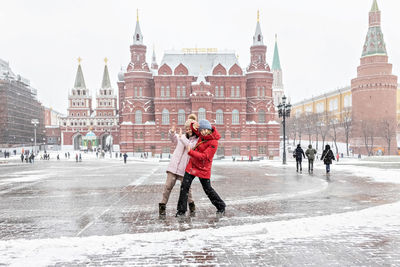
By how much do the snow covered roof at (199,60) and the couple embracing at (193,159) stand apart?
51922 millimetres

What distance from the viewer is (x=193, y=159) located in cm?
707

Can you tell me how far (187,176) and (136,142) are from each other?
5040cm

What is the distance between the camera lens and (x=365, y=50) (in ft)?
237

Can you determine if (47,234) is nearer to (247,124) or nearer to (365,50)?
(247,124)

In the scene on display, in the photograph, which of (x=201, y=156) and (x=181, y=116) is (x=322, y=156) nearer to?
(x=201, y=156)

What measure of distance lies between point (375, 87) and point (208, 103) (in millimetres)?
37406

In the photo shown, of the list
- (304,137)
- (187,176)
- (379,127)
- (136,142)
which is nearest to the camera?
(187,176)

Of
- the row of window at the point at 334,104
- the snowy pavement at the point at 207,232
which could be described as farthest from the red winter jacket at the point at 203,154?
the row of window at the point at 334,104

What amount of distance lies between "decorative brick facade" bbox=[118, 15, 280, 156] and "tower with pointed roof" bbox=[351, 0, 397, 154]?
77.0ft

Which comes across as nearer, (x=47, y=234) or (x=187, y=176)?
(x=47, y=234)

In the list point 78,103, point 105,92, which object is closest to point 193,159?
point 105,92

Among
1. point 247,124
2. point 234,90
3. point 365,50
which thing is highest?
point 365,50

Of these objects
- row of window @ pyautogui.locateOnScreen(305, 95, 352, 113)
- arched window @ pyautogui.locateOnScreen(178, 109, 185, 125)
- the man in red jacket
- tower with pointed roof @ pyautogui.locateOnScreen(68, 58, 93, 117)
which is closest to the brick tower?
arched window @ pyautogui.locateOnScreen(178, 109, 185, 125)

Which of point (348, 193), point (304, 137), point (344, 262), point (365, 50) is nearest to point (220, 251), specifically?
point (344, 262)
